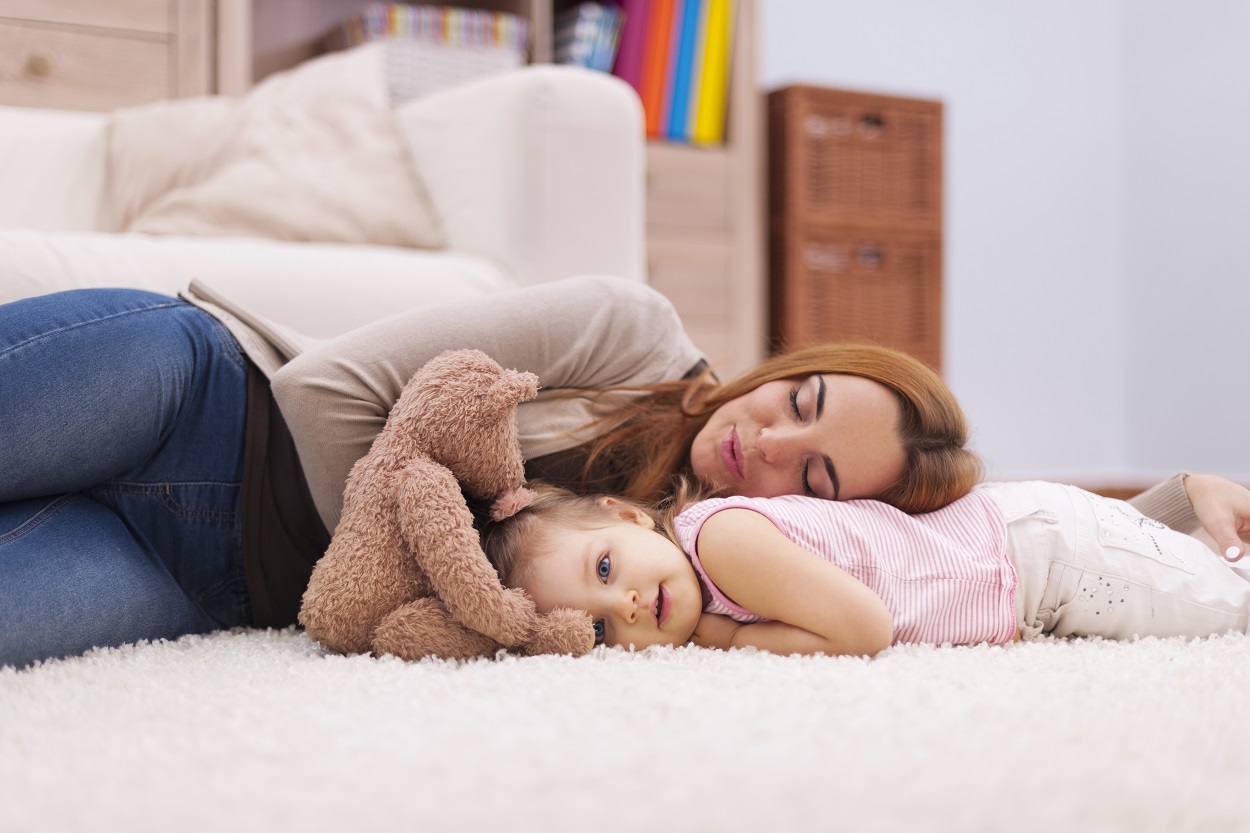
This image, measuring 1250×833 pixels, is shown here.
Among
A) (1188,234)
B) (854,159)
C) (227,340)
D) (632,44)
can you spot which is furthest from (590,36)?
(1188,234)

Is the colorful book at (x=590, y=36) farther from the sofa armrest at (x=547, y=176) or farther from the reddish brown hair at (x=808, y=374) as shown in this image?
the reddish brown hair at (x=808, y=374)

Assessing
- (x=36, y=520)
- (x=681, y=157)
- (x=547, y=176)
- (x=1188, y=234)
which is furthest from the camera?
(x=1188, y=234)

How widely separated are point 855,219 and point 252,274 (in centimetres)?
168

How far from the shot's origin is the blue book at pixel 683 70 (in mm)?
2410

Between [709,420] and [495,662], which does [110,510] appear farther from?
[709,420]

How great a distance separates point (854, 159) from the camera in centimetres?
261

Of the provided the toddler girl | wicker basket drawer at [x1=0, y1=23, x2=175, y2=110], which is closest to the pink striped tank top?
the toddler girl

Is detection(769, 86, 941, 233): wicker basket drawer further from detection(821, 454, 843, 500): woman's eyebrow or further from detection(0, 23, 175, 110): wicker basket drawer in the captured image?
detection(821, 454, 843, 500): woman's eyebrow

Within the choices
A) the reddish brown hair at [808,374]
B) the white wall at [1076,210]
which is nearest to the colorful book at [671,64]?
the white wall at [1076,210]

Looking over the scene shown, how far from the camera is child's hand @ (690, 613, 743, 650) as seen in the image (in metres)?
0.85

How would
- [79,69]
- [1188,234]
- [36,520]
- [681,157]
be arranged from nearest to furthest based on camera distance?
1. [36,520]
2. [79,69]
3. [681,157]
4. [1188,234]

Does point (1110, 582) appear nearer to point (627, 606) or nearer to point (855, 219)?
point (627, 606)

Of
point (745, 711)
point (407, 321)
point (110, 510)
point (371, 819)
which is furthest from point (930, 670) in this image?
point (110, 510)

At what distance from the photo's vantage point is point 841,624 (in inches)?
31.2
